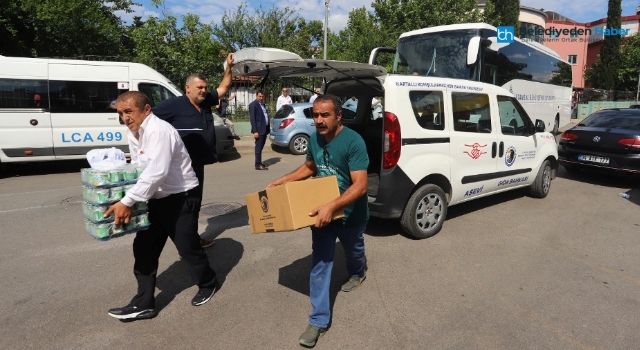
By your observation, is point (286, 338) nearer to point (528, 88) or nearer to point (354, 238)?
point (354, 238)

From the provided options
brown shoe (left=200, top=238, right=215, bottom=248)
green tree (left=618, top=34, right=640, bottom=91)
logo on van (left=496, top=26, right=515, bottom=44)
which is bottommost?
brown shoe (left=200, top=238, right=215, bottom=248)

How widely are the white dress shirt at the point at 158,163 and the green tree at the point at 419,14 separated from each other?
24777 millimetres

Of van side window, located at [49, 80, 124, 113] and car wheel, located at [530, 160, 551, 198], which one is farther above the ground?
van side window, located at [49, 80, 124, 113]

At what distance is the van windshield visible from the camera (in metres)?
9.18

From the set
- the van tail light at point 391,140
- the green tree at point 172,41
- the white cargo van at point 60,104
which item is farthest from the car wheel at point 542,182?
the green tree at point 172,41

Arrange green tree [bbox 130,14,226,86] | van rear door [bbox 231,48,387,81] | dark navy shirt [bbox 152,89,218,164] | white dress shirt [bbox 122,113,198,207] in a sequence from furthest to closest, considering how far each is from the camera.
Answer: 1. green tree [bbox 130,14,226,86]
2. van rear door [bbox 231,48,387,81]
3. dark navy shirt [bbox 152,89,218,164]
4. white dress shirt [bbox 122,113,198,207]

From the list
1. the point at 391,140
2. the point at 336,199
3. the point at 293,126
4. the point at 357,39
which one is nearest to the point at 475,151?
the point at 391,140

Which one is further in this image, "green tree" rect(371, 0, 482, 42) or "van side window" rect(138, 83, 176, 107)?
"green tree" rect(371, 0, 482, 42)

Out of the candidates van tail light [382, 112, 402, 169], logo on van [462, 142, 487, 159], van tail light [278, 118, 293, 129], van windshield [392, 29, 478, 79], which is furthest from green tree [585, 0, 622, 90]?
van tail light [382, 112, 402, 169]

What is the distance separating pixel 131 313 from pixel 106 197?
97 cm

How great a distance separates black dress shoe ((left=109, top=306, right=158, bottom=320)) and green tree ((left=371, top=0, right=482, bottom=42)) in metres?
25.2

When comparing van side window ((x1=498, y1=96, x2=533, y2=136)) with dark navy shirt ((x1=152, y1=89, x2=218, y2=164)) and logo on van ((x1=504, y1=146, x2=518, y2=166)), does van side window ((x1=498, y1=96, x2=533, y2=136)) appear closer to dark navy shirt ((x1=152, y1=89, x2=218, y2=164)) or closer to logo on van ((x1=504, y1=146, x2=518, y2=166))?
logo on van ((x1=504, y1=146, x2=518, y2=166))

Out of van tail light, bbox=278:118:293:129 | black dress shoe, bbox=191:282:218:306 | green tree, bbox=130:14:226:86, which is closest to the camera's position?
black dress shoe, bbox=191:282:218:306

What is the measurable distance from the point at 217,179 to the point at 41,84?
408 cm
